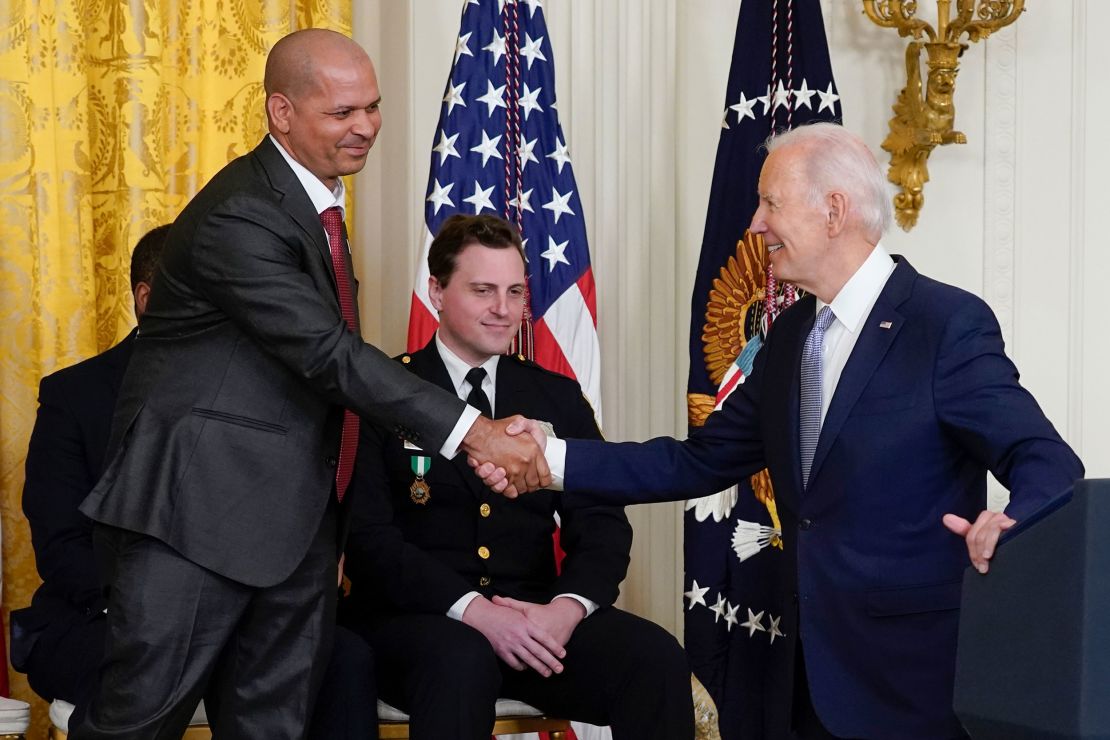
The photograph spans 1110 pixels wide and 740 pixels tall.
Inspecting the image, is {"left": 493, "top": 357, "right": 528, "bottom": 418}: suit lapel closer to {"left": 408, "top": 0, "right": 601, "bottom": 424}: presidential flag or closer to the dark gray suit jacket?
{"left": 408, "top": 0, "right": 601, "bottom": 424}: presidential flag

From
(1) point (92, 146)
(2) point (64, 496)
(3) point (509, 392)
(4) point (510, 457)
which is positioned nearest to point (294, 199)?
(4) point (510, 457)

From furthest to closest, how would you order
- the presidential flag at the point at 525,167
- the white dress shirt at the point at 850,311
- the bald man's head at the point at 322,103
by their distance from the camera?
the presidential flag at the point at 525,167 → the bald man's head at the point at 322,103 → the white dress shirt at the point at 850,311

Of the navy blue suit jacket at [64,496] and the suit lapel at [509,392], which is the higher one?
the suit lapel at [509,392]

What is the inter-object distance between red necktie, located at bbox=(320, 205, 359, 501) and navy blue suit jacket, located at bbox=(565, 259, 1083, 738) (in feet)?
3.17

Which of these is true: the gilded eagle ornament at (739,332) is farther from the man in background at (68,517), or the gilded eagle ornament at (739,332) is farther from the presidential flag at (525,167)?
the man in background at (68,517)

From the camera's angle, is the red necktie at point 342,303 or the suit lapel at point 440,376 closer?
the red necktie at point 342,303

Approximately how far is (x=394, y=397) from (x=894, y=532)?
1.06 metres

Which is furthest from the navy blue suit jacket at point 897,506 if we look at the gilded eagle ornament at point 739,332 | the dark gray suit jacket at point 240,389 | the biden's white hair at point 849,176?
the gilded eagle ornament at point 739,332

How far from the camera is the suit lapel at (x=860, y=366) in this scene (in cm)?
273

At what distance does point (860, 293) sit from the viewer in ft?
9.50

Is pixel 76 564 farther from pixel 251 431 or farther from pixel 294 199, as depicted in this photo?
pixel 294 199

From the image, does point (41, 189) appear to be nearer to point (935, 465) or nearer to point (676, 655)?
point (676, 655)

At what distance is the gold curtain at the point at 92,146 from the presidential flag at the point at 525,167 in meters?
0.58

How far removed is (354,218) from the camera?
4898 mm
